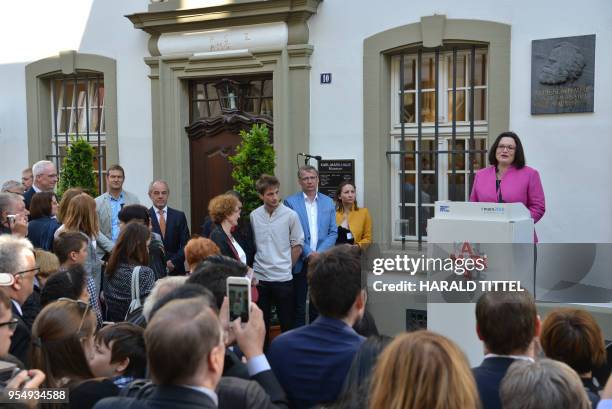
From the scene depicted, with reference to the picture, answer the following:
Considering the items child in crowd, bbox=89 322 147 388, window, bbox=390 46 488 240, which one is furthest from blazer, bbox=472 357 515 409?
window, bbox=390 46 488 240

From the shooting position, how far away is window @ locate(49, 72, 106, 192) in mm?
10891

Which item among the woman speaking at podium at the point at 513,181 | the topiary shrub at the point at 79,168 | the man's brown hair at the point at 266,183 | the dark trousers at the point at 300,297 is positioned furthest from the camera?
the topiary shrub at the point at 79,168

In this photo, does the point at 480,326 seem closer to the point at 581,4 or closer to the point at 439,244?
the point at 439,244

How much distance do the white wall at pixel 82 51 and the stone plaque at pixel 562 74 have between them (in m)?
5.08

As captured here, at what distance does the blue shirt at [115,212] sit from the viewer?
7828 millimetres

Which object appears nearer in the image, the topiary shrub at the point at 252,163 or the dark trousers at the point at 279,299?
the dark trousers at the point at 279,299

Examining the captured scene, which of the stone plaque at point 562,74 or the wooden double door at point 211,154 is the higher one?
the stone plaque at point 562,74

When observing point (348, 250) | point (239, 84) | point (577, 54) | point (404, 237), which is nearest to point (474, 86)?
point (577, 54)

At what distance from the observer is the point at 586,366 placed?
318 cm

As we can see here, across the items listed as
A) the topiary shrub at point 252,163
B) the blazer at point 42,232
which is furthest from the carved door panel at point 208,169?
the blazer at point 42,232

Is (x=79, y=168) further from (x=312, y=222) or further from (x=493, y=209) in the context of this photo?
(x=493, y=209)

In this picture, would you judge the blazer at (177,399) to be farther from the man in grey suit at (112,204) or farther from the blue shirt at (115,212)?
the blue shirt at (115,212)

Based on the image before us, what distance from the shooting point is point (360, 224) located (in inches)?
325

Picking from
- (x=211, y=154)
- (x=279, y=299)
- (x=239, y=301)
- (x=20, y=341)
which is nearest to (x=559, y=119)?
(x=279, y=299)
